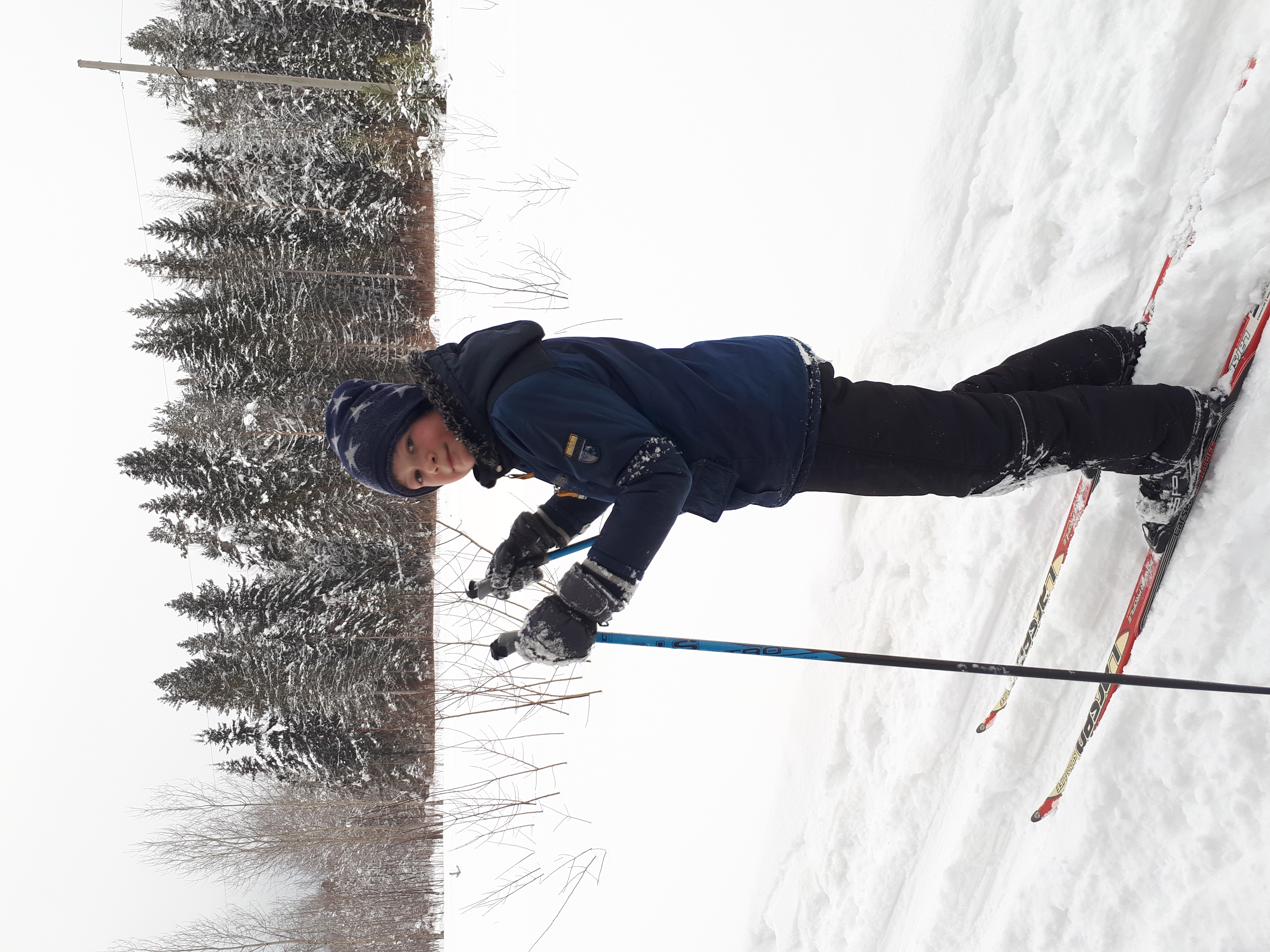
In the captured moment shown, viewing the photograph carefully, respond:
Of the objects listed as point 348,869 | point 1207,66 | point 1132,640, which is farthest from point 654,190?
point 348,869

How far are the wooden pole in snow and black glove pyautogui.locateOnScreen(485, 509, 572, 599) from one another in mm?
9522

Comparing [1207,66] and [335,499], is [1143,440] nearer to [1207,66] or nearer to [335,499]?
[1207,66]

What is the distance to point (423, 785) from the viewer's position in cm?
1032

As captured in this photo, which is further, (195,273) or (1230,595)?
(195,273)

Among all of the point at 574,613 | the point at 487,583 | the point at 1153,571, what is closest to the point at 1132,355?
the point at 1153,571

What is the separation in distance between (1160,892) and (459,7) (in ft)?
31.1

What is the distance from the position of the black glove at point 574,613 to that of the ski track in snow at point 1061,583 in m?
1.56

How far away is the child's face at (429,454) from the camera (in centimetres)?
181

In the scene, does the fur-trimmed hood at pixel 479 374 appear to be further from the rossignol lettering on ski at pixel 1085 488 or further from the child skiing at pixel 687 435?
the rossignol lettering on ski at pixel 1085 488

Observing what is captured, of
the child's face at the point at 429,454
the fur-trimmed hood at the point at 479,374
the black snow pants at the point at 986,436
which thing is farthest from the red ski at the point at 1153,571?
the child's face at the point at 429,454

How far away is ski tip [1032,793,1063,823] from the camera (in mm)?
2158

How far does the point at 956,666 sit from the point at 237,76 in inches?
470

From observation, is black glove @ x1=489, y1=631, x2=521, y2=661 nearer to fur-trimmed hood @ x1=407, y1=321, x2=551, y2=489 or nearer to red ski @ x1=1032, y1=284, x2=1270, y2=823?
fur-trimmed hood @ x1=407, y1=321, x2=551, y2=489

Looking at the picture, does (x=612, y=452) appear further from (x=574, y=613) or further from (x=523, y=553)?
(x=523, y=553)
